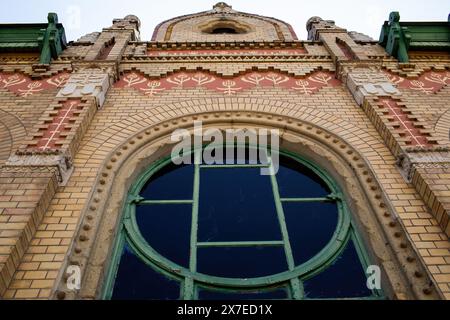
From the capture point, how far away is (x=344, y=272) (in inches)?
140

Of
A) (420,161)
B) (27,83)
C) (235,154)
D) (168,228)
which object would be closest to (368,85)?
(420,161)

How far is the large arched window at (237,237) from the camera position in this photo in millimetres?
3393

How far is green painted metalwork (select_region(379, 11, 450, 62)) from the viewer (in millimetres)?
6863

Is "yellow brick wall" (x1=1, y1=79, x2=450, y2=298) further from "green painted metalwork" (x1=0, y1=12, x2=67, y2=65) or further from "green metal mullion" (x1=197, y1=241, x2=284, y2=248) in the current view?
"green painted metalwork" (x1=0, y1=12, x2=67, y2=65)

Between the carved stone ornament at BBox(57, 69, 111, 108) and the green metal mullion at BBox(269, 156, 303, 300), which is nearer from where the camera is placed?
the green metal mullion at BBox(269, 156, 303, 300)

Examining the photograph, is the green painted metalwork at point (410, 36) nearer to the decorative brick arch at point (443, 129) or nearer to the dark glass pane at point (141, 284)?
the decorative brick arch at point (443, 129)

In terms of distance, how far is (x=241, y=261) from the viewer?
11.9 feet

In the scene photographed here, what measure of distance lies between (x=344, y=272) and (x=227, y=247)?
1032 mm

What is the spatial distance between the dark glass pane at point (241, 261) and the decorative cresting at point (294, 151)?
0.81 m

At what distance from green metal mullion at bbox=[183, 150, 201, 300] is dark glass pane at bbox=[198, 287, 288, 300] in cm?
10

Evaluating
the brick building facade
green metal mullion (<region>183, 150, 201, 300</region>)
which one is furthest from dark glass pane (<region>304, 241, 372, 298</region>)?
green metal mullion (<region>183, 150, 201, 300</region>)

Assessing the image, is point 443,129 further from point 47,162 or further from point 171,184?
point 47,162

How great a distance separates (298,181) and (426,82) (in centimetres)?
293

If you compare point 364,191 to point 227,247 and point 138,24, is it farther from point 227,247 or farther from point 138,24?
point 138,24
